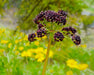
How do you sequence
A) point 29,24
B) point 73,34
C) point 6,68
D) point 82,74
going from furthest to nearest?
point 29,24 < point 82,74 < point 6,68 < point 73,34

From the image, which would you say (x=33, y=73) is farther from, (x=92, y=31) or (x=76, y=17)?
(x=92, y=31)

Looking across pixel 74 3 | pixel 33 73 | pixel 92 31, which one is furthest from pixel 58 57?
pixel 92 31

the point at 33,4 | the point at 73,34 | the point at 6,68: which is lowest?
the point at 6,68

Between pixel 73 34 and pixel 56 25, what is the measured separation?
0.17m

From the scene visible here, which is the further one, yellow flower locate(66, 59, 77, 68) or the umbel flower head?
yellow flower locate(66, 59, 77, 68)

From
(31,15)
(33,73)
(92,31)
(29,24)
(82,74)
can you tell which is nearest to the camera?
(33,73)

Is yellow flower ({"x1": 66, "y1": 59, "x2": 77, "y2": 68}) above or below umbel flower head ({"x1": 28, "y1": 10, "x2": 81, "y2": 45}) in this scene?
below

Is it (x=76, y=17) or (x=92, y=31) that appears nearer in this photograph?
(x=76, y=17)

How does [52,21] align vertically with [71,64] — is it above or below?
above

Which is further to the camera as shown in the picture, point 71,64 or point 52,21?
point 71,64

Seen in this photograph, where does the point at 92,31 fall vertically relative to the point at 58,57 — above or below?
above

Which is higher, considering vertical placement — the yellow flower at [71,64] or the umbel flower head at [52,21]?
the umbel flower head at [52,21]

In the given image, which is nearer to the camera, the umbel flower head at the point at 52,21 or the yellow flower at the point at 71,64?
the umbel flower head at the point at 52,21

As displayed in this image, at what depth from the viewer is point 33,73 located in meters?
2.35
